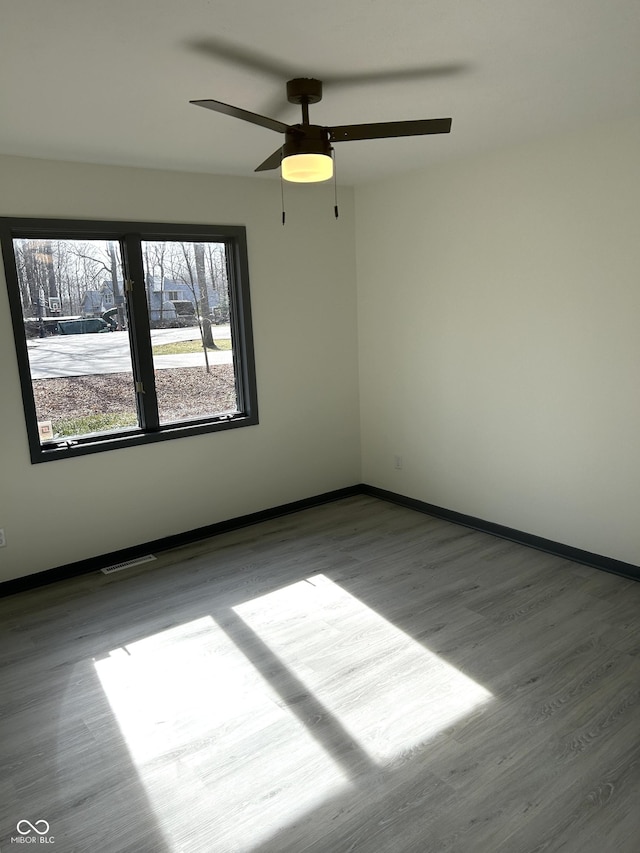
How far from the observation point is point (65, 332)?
3822 millimetres

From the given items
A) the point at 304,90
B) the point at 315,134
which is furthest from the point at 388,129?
the point at 304,90

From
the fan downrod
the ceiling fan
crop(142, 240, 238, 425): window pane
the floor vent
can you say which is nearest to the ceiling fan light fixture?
the ceiling fan

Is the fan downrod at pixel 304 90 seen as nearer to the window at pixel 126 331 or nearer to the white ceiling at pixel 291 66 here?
the white ceiling at pixel 291 66

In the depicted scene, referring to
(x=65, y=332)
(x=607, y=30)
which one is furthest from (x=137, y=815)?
(x=607, y=30)

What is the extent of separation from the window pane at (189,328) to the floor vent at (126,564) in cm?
93

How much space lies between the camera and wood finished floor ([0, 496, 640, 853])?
1.99 m

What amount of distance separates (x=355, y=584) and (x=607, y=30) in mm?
2868

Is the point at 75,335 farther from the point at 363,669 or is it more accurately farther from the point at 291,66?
the point at 363,669

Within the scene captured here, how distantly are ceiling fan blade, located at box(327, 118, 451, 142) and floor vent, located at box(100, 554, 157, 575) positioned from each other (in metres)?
2.88

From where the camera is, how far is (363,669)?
2799 millimetres

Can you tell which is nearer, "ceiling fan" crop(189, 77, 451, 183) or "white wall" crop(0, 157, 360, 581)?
"ceiling fan" crop(189, 77, 451, 183)

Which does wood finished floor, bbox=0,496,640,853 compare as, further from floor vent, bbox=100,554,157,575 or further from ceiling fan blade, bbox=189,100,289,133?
ceiling fan blade, bbox=189,100,289,133

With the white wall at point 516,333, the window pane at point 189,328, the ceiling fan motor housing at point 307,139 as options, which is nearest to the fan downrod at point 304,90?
the ceiling fan motor housing at point 307,139

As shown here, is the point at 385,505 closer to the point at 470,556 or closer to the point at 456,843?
the point at 470,556
